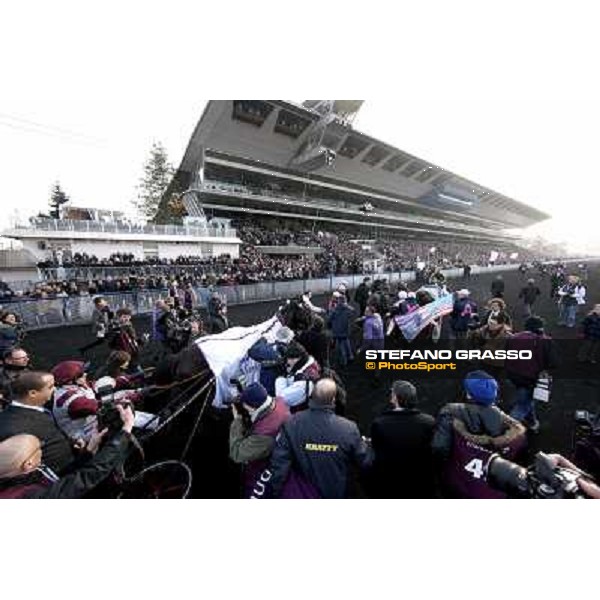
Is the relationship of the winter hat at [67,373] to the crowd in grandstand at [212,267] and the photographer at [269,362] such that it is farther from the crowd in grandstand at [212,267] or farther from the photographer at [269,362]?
the crowd in grandstand at [212,267]

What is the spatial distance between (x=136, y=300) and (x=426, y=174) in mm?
59711

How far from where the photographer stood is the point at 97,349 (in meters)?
9.79

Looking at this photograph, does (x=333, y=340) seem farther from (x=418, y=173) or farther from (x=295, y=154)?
(x=418, y=173)

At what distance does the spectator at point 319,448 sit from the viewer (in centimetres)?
271

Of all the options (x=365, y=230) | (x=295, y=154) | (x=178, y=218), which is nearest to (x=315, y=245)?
(x=295, y=154)

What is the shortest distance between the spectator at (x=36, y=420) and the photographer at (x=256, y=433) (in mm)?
1334

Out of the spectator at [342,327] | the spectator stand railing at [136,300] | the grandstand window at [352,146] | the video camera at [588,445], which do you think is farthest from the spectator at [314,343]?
the grandstand window at [352,146]

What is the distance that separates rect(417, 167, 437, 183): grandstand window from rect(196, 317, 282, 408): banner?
64.4 metres

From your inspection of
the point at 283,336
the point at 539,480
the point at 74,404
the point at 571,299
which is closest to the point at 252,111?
the point at 571,299

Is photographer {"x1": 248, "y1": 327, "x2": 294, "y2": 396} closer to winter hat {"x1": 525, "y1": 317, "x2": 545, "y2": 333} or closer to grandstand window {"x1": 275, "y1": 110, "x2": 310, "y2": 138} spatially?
winter hat {"x1": 525, "y1": 317, "x2": 545, "y2": 333}

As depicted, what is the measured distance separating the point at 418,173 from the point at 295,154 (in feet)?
92.4

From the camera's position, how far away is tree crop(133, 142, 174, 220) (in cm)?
5772

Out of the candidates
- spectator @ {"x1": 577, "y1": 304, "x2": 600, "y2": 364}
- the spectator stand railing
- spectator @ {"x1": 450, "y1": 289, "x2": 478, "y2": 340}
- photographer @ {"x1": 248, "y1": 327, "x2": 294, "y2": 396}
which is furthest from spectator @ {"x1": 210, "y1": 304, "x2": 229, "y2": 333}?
spectator @ {"x1": 577, "y1": 304, "x2": 600, "y2": 364}

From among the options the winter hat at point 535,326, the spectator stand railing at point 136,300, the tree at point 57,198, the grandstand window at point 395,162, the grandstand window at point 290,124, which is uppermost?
the grandstand window at point 395,162
